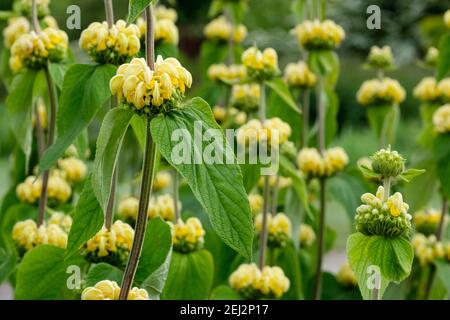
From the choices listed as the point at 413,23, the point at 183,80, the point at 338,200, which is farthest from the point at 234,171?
the point at 413,23

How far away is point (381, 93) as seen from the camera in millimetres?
1689

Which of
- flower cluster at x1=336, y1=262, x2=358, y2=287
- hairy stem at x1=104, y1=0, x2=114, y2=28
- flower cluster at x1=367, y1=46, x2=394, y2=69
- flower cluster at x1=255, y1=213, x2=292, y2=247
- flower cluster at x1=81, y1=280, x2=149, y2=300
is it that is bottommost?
flower cluster at x1=336, y1=262, x2=358, y2=287

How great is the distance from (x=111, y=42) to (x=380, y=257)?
1.48 ft

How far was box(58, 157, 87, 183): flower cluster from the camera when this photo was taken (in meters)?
1.57

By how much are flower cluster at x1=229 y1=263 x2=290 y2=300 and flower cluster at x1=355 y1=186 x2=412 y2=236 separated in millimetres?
374

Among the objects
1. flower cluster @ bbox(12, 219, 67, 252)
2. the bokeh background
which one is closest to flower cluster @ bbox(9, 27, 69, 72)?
flower cluster @ bbox(12, 219, 67, 252)

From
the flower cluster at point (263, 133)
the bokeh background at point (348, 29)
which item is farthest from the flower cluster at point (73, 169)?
the bokeh background at point (348, 29)

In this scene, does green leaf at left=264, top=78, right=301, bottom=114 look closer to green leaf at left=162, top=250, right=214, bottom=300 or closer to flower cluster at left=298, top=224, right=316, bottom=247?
green leaf at left=162, top=250, right=214, bottom=300

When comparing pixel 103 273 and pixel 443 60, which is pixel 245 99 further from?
pixel 103 273

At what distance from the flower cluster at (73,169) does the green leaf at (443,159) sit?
2.20 feet

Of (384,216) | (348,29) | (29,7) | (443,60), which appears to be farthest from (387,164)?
(348,29)

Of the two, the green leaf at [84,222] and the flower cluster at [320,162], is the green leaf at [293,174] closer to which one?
the flower cluster at [320,162]

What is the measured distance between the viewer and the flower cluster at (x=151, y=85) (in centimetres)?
84
